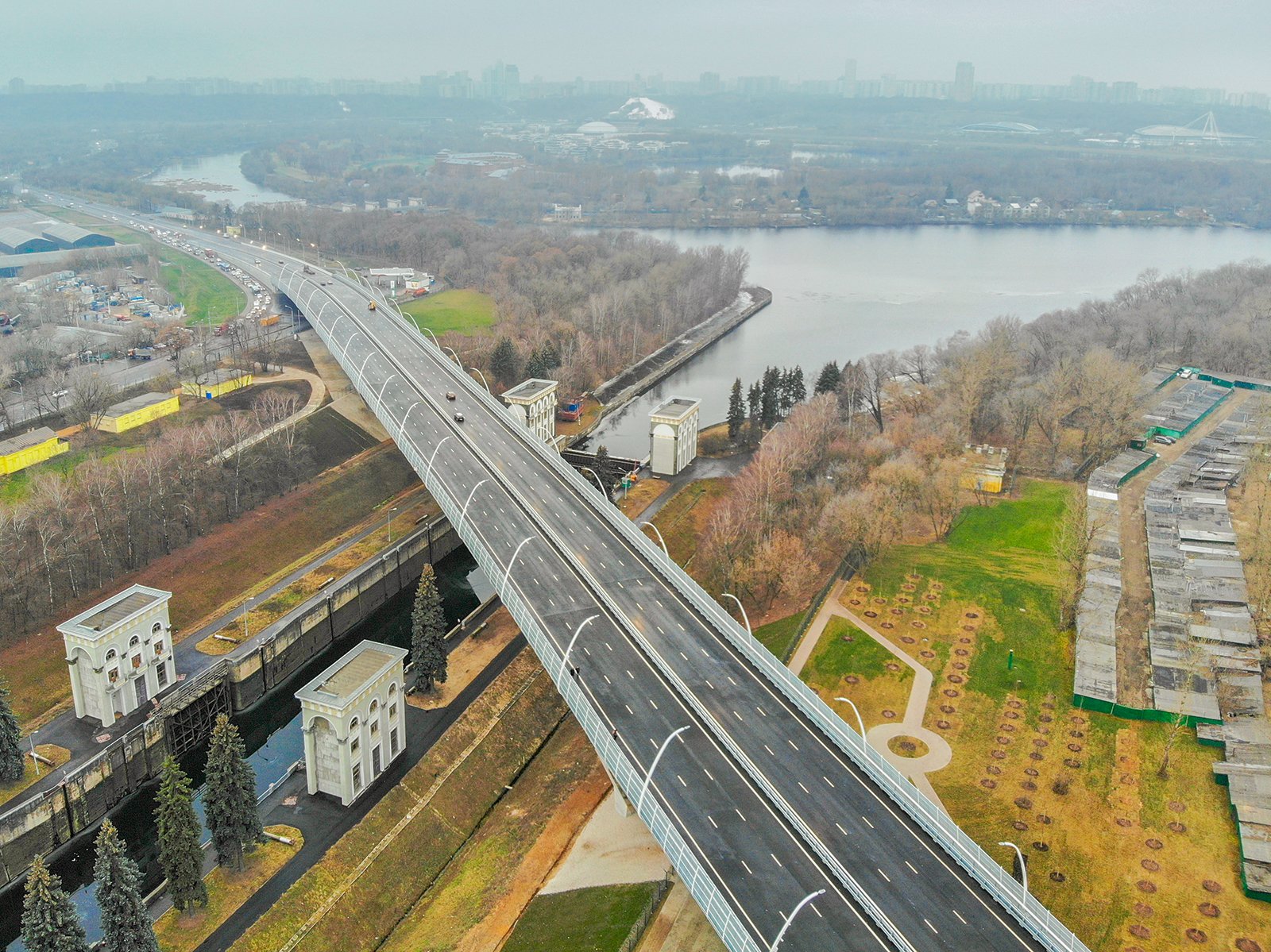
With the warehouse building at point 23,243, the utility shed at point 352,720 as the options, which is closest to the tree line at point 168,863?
the utility shed at point 352,720

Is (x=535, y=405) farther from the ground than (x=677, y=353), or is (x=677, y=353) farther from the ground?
(x=535, y=405)

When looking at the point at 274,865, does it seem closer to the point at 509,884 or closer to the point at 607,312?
the point at 509,884

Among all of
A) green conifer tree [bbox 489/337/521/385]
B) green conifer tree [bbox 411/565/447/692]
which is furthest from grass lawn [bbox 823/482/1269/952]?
green conifer tree [bbox 489/337/521/385]

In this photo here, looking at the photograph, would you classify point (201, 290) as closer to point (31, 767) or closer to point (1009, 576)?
point (31, 767)

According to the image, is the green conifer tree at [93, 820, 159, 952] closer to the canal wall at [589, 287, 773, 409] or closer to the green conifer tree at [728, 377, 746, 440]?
the green conifer tree at [728, 377, 746, 440]

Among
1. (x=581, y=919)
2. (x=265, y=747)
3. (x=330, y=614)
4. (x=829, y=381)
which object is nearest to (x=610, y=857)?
(x=581, y=919)

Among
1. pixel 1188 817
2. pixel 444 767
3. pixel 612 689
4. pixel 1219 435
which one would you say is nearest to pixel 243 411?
pixel 444 767
